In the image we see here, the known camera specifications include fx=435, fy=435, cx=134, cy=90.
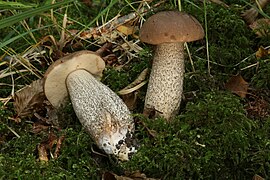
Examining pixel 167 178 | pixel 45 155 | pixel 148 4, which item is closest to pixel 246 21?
pixel 148 4

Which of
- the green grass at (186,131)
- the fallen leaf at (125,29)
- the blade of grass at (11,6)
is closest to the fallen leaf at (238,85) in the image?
the green grass at (186,131)

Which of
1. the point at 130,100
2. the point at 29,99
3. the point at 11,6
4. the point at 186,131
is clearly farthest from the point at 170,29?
the point at 29,99

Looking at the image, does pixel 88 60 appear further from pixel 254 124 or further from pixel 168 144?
pixel 254 124

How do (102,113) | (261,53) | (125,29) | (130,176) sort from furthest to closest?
(125,29) < (261,53) < (102,113) < (130,176)

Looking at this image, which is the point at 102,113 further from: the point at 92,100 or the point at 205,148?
the point at 205,148

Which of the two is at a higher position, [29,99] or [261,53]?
[261,53]

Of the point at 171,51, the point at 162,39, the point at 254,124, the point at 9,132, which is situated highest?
the point at 162,39

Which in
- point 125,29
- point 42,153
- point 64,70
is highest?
point 64,70
